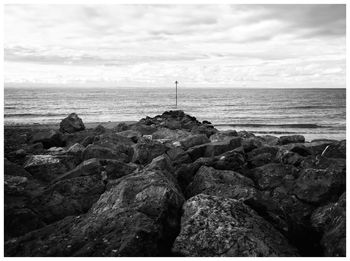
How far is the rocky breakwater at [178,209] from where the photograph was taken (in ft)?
14.3

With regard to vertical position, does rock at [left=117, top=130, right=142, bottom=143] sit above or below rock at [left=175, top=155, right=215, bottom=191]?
below

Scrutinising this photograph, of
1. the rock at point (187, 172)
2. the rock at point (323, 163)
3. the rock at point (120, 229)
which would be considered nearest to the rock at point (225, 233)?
the rock at point (120, 229)

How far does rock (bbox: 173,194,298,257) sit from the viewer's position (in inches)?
169

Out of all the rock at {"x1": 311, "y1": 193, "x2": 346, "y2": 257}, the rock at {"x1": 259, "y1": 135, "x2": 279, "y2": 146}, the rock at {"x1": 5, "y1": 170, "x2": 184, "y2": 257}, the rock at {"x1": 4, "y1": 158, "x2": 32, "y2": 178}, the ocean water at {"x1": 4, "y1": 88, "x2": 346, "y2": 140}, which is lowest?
the ocean water at {"x1": 4, "y1": 88, "x2": 346, "y2": 140}

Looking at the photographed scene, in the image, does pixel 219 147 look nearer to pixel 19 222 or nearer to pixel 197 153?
pixel 197 153

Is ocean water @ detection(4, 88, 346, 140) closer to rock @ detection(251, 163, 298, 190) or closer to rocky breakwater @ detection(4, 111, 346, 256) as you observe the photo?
rock @ detection(251, 163, 298, 190)

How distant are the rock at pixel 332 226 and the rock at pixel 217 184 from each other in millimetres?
1296

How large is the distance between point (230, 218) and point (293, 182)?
9.59 ft

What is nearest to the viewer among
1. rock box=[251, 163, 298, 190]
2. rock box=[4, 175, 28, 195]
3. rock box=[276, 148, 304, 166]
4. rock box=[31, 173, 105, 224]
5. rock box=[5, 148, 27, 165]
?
rock box=[31, 173, 105, 224]

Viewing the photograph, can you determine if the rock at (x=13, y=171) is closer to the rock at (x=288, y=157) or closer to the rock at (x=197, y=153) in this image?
the rock at (x=197, y=153)

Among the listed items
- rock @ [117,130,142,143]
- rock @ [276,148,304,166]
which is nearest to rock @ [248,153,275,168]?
rock @ [276,148,304,166]

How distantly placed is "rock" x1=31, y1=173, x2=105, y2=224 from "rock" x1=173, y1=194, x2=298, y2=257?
210 centimetres

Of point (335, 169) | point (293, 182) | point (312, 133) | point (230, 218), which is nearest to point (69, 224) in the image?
point (230, 218)

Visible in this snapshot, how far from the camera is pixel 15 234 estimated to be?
4992mm
